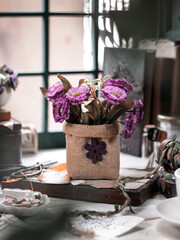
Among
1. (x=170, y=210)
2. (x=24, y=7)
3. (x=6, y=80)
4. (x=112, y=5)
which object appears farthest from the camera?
(x=24, y=7)

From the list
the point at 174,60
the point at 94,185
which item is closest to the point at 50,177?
the point at 94,185

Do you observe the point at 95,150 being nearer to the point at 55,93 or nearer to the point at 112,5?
the point at 55,93

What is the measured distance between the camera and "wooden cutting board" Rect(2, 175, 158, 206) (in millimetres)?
834

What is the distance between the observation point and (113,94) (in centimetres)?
83

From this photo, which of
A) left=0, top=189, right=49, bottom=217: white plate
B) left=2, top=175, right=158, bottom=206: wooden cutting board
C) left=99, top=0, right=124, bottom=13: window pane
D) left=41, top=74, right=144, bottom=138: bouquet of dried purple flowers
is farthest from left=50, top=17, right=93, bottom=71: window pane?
left=99, top=0, right=124, bottom=13: window pane

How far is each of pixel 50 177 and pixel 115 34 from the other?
0.73 meters

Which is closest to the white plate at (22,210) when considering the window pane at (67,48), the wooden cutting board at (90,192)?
the wooden cutting board at (90,192)

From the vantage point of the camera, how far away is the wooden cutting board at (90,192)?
0.83m

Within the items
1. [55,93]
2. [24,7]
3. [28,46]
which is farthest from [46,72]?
[55,93]

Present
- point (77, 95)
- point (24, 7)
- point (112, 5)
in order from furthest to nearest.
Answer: point (24, 7) < point (77, 95) < point (112, 5)

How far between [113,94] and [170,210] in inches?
11.3

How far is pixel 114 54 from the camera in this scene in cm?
129

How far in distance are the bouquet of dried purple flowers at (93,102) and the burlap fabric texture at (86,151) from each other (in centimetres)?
3

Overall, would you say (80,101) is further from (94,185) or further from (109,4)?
(109,4)
